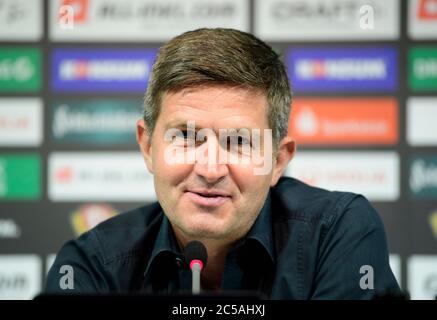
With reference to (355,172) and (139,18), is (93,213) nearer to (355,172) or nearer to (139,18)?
(139,18)

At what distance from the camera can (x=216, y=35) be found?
1527 mm

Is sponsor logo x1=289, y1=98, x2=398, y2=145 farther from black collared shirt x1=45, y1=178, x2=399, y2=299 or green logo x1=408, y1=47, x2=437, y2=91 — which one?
black collared shirt x1=45, y1=178, x2=399, y2=299

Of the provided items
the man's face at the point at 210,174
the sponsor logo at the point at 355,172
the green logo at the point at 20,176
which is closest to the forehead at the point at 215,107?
the man's face at the point at 210,174

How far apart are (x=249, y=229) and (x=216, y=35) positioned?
19.9 inches

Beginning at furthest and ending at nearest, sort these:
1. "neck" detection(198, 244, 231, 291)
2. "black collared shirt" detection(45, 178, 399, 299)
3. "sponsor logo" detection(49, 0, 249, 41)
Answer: "sponsor logo" detection(49, 0, 249, 41) → "neck" detection(198, 244, 231, 291) → "black collared shirt" detection(45, 178, 399, 299)

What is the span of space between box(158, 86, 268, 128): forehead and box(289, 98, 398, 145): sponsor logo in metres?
1.63

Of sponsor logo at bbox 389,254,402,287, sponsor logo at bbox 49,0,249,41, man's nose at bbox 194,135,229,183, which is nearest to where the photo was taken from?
man's nose at bbox 194,135,229,183

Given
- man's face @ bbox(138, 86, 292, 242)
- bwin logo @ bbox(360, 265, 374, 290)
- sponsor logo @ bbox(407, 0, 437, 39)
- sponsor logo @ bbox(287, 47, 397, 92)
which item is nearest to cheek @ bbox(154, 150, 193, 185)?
man's face @ bbox(138, 86, 292, 242)

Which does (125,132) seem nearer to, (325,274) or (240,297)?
(325,274)

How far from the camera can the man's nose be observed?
1.40 m

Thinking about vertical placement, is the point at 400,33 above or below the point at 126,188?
above

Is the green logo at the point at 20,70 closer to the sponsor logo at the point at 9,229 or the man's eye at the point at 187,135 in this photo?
the sponsor logo at the point at 9,229

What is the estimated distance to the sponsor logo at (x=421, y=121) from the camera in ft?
10.2
